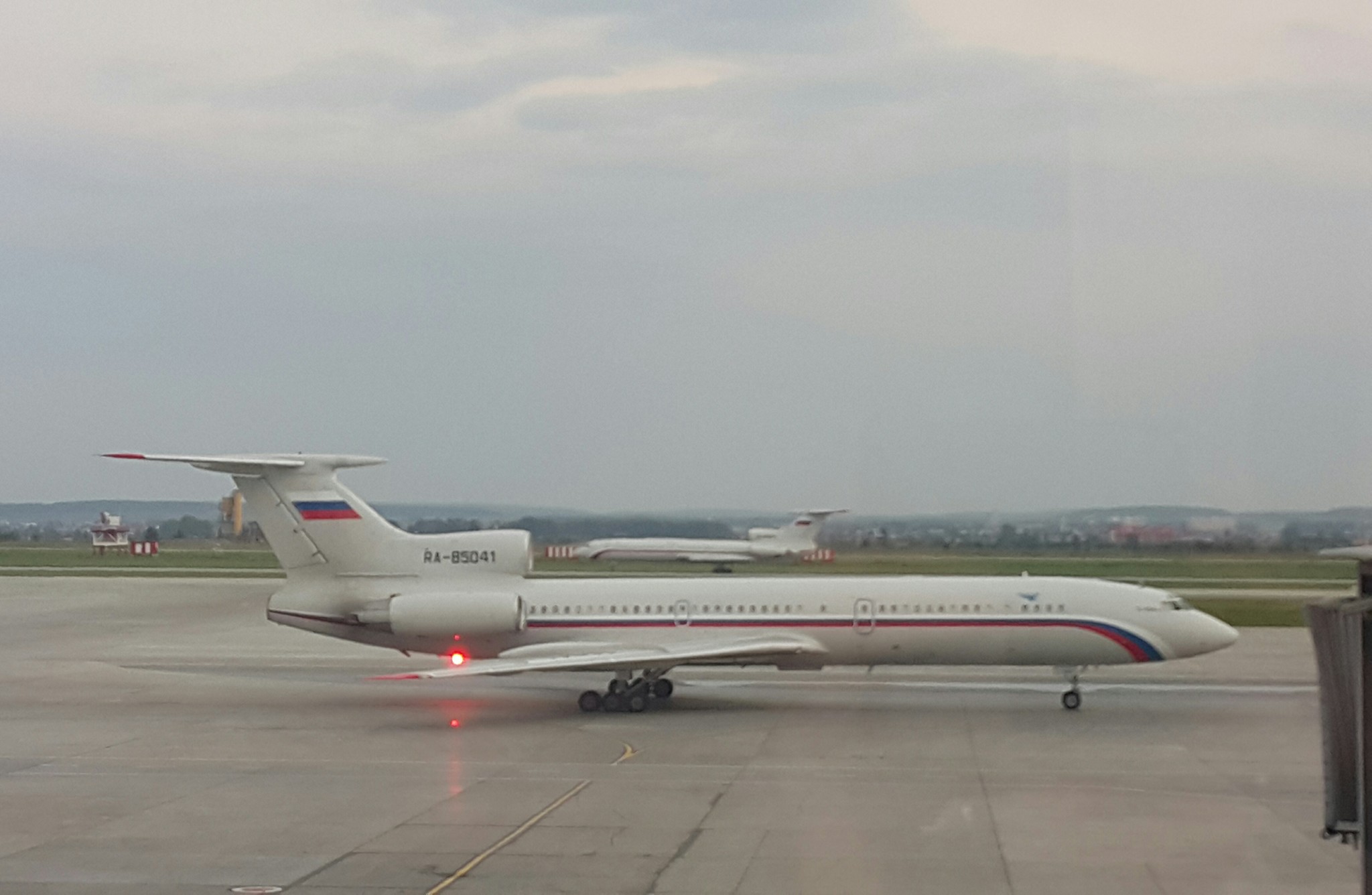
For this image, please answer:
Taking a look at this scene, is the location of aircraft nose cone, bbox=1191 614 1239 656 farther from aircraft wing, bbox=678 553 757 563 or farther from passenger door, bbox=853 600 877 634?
aircraft wing, bbox=678 553 757 563

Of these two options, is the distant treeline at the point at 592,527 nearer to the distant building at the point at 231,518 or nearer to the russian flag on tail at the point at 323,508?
the russian flag on tail at the point at 323,508

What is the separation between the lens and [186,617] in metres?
53.3

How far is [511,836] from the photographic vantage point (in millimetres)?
17844

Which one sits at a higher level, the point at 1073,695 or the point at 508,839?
the point at 1073,695

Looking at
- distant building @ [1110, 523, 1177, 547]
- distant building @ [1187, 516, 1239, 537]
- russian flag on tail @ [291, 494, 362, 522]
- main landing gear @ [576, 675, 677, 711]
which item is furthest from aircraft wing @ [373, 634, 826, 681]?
distant building @ [1187, 516, 1239, 537]

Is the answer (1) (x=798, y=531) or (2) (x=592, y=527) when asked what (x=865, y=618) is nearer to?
(2) (x=592, y=527)

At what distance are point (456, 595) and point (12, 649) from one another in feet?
65.2

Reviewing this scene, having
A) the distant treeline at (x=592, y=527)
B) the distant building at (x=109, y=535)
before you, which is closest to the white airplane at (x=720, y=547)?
the distant treeline at (x=592, y=527)

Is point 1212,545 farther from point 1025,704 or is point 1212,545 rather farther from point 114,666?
point 114,666

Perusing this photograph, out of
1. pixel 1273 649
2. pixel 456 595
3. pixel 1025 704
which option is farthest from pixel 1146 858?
pixel 1273 649

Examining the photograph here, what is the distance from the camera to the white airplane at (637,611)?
29859 mm

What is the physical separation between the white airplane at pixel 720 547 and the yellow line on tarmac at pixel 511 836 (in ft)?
152

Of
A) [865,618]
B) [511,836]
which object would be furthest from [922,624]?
[511,836]

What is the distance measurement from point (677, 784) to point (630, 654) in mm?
7905
